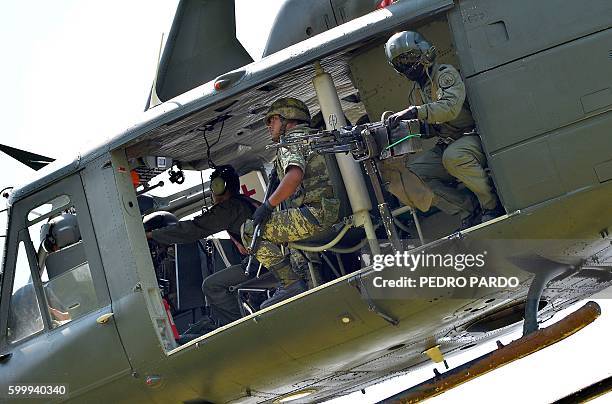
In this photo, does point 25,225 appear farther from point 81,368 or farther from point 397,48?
point 397,48

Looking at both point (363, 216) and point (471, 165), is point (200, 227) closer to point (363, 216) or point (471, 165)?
point (363, 216)

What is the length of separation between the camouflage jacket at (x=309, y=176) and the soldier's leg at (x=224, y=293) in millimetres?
1008

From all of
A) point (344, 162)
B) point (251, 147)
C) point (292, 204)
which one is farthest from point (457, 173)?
point (251, 147)

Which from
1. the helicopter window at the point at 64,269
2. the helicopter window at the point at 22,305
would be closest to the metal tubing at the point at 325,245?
the helicopter window at the point at 64,269

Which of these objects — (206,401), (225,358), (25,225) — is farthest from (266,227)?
(25,225)

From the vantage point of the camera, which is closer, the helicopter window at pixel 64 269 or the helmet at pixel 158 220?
the helicopter window at pixel 64 269

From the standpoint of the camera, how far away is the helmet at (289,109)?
23.9 feet

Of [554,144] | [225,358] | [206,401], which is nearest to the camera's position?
[554,144]

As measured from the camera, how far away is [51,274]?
7.82 meters

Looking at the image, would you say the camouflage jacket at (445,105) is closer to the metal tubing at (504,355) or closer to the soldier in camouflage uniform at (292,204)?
the soldier in camouflage uniform at (292,204)

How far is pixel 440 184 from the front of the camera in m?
6.76

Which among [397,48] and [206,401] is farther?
[206,401]

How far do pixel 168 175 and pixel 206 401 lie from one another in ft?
6.16

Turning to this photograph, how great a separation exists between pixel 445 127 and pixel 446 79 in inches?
13.7
